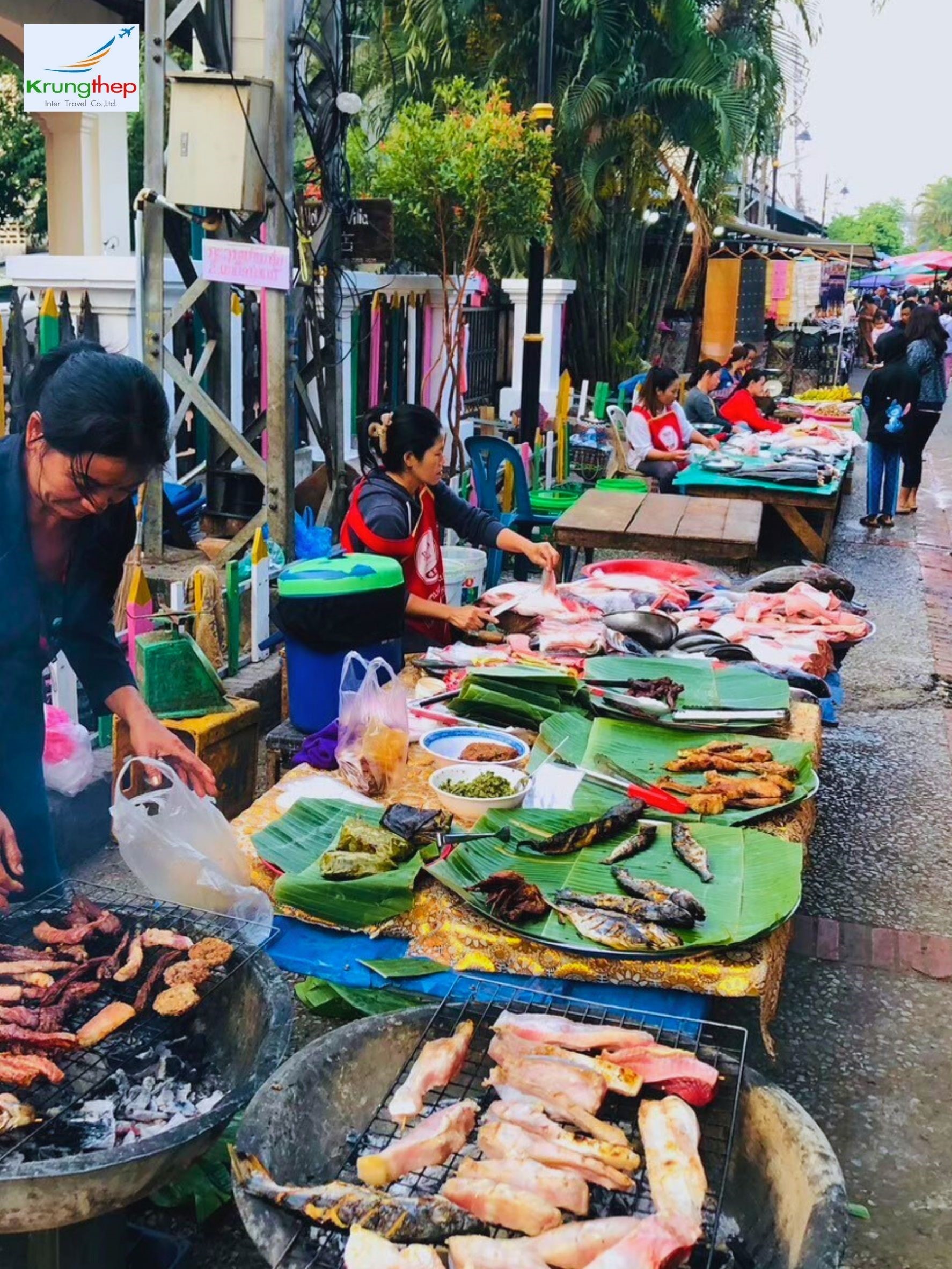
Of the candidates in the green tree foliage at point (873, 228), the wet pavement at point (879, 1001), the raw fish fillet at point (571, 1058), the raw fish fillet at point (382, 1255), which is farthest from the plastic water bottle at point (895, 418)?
the green tree foliage at point (873, 228)

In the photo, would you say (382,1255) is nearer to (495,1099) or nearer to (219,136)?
(495,1099)

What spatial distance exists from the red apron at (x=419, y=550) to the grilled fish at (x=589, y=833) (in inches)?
75.4

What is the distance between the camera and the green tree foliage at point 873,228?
267 ft

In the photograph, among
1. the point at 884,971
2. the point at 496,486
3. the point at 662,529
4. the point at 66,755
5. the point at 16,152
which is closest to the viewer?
the point at 884,971

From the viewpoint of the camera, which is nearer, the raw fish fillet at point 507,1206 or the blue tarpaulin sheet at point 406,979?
the raw fish fillet at point 507,1206

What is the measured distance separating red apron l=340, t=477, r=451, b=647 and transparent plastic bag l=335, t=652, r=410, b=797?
134 centimetres

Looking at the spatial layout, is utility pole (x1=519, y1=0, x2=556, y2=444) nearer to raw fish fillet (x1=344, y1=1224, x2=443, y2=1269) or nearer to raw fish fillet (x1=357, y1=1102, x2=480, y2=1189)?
raw fish fillet (x1=357, y1=1102, x2=480, y2=1189)

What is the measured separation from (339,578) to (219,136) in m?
3.27

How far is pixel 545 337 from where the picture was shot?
15.5 metres

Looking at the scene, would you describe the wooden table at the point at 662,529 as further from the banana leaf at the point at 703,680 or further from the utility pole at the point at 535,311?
the utility pole at the point at 535,311

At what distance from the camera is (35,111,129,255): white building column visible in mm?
14117

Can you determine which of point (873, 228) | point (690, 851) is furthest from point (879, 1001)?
point (873, 228)

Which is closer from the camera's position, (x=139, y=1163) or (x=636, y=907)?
(x=139, y=1163)

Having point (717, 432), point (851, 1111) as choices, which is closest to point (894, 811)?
point (851, 1111)
